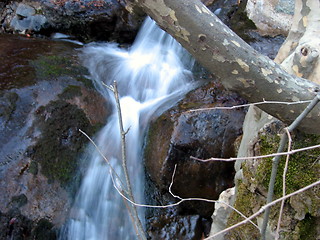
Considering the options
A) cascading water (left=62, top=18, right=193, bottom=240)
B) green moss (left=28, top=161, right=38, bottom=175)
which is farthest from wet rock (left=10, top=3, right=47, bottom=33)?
green moss (left=28, top=161, right=38, bottom=175)

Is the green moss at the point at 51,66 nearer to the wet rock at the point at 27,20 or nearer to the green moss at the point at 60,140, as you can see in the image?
the green moss at the point at 60,140

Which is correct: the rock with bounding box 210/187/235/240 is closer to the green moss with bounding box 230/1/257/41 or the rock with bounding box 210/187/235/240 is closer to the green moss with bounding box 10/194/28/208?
the green moss with bounding box 10/194/28/208

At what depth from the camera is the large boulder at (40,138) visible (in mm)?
3414

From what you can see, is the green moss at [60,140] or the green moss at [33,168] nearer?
the green moss at [33,168]

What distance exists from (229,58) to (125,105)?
328cm

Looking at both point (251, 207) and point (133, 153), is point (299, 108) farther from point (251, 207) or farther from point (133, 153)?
point (133, 153)

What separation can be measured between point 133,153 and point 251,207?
2.28 m

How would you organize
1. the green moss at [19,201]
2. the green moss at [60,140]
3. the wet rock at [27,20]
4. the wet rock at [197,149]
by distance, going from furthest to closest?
1. the wet rock at [27,20]
2. the green moss at [60,140]
3. the wet rock at [197,149]
4. the green moss at [19,201]

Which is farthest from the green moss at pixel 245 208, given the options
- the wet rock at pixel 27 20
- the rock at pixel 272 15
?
the wet rock at pixel 27 20

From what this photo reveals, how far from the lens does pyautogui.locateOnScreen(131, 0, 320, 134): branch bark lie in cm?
135

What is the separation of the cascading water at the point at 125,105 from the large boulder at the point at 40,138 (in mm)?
205

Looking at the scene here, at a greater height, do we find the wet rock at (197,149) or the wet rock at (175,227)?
the wet rock at (197,149)

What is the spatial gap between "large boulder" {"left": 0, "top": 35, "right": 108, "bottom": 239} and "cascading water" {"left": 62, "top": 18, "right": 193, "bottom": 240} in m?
0.20

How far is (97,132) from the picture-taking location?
4145 millimetres
